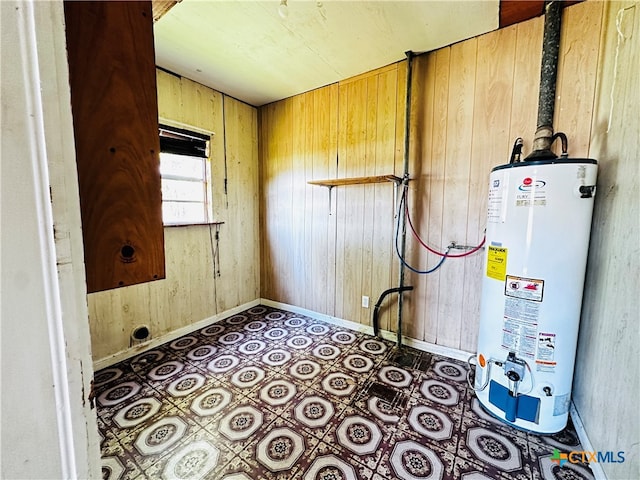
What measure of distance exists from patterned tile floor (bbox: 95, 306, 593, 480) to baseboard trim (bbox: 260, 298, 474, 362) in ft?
0.24

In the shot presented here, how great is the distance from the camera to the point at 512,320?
1.49 m

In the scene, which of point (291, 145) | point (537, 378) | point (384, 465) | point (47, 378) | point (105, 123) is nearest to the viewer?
point (47, 378)

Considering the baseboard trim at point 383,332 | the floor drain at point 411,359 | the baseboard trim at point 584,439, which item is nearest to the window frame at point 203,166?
the baseboard trim at point 383,332

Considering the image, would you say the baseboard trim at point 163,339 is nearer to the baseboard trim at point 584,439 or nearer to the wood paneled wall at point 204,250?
the wood paneled wall at point 204,250

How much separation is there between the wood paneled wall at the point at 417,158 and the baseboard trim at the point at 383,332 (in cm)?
5

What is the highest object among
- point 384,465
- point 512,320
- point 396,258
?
point 396,258

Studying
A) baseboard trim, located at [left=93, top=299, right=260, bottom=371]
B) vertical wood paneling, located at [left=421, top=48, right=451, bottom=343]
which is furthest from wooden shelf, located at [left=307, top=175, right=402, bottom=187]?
baseboard trim, located at [left=93, top=299, right=260, bottom=371]

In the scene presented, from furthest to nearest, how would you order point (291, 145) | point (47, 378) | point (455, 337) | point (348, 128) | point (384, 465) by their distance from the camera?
point (291, 145)
point (348, 128)
point (455, 337)
point (384, 465)
point (47, 378)

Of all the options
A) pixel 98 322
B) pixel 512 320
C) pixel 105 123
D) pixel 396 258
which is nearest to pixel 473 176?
pixel 396 258

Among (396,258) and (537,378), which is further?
(396,258)

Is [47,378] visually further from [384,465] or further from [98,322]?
[98,322]

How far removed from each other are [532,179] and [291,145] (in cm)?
232

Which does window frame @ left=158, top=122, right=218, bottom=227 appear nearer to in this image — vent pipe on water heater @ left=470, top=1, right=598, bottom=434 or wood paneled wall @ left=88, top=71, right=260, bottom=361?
wood paneled wall @ left=88, top=71, right=260, bottom=361

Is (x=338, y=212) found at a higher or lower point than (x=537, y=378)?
higher
